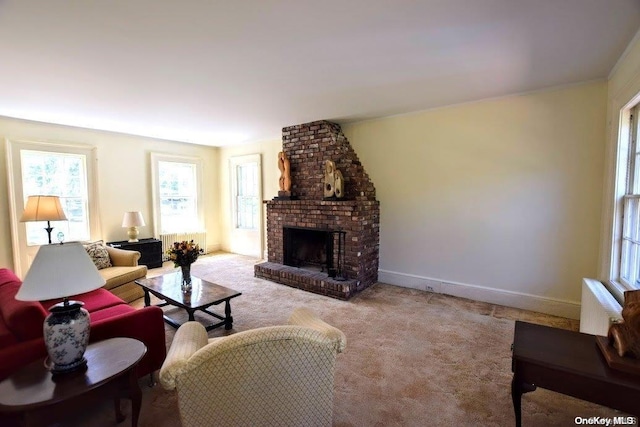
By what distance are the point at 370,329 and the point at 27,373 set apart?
256 cm

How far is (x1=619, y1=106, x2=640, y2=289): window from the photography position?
7.47 feet

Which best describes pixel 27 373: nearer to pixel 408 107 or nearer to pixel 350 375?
pixel 350 375

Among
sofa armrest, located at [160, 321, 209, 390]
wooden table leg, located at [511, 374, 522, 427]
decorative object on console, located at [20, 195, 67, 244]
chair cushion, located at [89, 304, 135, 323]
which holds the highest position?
decorative object on console, located at [20, 195, 67, 244]

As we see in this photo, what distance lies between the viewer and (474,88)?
10.4 feet

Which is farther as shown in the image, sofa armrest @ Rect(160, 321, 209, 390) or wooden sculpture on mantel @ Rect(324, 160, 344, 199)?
wooden sculpture on mantel @ Rect(324, 160, 344, 199)

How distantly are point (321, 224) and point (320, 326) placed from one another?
114 inches

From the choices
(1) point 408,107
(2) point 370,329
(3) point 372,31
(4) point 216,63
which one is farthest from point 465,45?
(2) point 370,329

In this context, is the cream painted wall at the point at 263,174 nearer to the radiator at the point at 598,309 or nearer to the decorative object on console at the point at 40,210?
the decorative object on console at the point at 40,210

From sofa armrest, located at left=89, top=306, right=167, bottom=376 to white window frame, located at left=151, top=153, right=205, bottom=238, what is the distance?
413 cm

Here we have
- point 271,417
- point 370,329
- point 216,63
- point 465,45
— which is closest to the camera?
point 271,417

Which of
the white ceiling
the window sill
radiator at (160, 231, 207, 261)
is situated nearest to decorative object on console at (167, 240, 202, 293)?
the white ceiling

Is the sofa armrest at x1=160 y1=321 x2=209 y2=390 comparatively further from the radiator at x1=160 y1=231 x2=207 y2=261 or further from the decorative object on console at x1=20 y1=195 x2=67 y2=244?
the radiator at x1=160 y1=231 x2=207 y2=261

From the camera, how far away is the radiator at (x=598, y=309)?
1.89m

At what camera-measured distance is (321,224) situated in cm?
444
